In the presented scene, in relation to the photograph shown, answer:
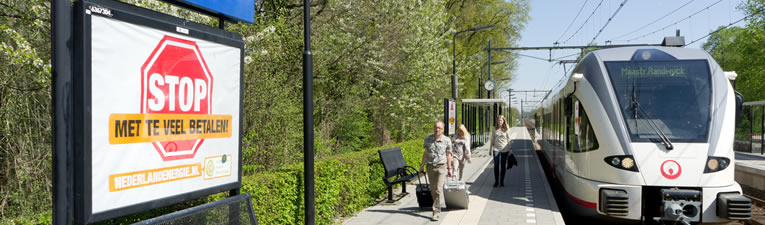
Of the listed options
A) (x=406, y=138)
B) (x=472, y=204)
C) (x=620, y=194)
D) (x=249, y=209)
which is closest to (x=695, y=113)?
(x=620, y=194)

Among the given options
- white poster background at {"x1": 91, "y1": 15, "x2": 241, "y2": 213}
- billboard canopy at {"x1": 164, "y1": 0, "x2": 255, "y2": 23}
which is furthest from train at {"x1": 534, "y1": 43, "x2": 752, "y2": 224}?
white poster background at {"x1": 91, "y1": 15, "x2": 241, "y2": 213}

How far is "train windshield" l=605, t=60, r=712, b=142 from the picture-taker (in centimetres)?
838

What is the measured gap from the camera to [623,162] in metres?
8.34

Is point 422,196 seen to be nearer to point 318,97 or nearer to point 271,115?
point 271,115

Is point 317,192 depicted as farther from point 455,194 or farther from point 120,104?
point 120,104

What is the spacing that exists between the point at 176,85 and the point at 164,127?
1.01 ft

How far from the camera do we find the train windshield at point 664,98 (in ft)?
27.5

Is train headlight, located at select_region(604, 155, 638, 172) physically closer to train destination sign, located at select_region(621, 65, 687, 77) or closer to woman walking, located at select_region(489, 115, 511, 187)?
train destination sign, located at select_region(621, 65, 687, 77)

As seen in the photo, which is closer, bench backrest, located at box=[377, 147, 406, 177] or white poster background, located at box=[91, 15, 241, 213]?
white poster background, located at box=[91, 15, 241, 213]

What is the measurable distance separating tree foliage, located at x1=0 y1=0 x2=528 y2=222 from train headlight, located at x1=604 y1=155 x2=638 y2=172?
552cm

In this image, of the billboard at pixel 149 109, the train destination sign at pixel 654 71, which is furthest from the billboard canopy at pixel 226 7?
the train destination sign at pixel 654 71

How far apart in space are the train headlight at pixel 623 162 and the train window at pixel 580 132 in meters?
0.36

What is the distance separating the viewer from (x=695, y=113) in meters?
8.45

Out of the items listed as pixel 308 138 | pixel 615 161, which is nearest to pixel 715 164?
pixel 615 161
